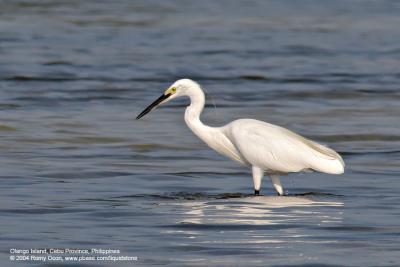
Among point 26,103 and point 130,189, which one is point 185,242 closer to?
point 130,189

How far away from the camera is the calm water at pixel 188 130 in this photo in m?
9.44

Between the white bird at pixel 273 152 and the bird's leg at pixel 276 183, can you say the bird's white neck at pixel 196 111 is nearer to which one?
the white bird at pixel 273 152

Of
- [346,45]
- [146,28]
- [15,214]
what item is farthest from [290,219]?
[146,28]

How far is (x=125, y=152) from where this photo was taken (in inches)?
566

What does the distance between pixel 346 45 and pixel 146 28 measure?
5.23 metres

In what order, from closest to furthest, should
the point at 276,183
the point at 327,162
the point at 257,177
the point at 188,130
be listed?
the point at 327,162 → the point at 257,177 → the point at 276,183 → the point at 188,130

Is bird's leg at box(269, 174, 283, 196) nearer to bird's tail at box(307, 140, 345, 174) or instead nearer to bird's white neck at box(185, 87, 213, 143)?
bird's tail at box(307, 140, 345, 174)

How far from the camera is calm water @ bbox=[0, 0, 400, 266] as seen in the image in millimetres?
9438

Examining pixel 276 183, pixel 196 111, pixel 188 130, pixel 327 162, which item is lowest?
pixel 188 130

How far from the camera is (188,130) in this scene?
16062mm

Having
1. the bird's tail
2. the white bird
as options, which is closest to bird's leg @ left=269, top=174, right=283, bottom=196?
the white bird

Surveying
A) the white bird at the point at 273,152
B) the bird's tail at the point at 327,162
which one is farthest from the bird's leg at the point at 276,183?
the bird's tail at the point at 327,162

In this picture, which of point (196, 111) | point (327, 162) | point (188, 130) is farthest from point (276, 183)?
point (188, 130)

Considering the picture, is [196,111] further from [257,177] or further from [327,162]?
[327,162]
